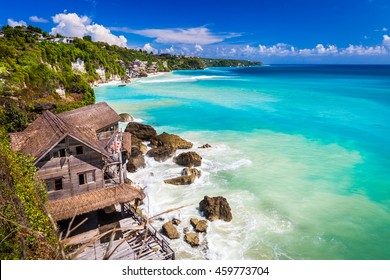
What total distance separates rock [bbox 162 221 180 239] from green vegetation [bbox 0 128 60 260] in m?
7.20

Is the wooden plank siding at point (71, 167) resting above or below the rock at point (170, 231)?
above

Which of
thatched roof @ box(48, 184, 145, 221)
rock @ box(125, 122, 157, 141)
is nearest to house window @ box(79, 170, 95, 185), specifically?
thatched roof @ box(48, 184, 145, 221)

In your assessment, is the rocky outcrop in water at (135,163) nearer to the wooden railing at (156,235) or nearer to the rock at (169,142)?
the rock at (169,142)

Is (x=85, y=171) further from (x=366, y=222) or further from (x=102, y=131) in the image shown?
(x=366, y=222)

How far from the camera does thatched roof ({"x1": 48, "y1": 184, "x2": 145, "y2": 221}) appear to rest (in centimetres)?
1509

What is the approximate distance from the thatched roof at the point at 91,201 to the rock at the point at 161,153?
12937 mm

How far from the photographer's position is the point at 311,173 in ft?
96.4

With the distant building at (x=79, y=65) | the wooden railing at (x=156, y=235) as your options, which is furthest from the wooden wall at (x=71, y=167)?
the distant building at (x=79, y=65)

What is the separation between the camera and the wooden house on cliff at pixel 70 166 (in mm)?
15047

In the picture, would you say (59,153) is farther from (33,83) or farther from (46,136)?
(33,83)

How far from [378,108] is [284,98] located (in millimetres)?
22793

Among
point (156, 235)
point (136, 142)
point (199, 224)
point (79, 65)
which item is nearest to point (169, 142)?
point (136, 142)

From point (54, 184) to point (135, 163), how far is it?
12.4 m

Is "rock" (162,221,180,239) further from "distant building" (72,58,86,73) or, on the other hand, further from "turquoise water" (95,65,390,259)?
"distant building" (72,58,86,73)
